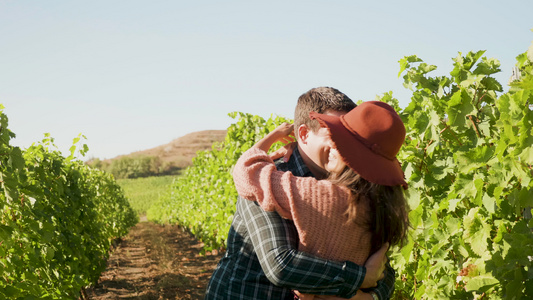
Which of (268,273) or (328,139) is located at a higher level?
(328,139)

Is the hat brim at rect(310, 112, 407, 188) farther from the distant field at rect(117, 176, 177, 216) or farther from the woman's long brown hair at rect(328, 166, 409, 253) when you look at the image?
the distant field at rect(117, 176, 177, 216)

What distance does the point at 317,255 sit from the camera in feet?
5.14

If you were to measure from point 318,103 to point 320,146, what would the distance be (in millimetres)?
158

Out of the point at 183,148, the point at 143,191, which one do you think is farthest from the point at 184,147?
the point at 143,191

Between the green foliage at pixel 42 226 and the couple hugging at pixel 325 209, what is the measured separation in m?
1.50

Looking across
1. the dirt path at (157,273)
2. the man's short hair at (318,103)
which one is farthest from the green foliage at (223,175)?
the man's short hair at (318,103)

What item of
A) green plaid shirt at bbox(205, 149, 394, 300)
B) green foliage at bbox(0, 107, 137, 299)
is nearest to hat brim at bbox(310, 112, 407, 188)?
green plaid shirt at bbox(205, 149, 394, 300)

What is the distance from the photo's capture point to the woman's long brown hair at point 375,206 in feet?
Result: 5.10

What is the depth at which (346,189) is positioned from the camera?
5.15 ft

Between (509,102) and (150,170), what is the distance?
84690 mm

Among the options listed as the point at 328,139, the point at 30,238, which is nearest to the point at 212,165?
the point at 30,238

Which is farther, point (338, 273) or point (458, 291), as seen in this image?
point (458, 291)

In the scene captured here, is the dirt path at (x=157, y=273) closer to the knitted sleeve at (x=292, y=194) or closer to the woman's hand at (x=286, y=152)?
the woman's hand at (x=286, y=152)

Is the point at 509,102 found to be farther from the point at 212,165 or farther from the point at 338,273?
the point at 212,165
